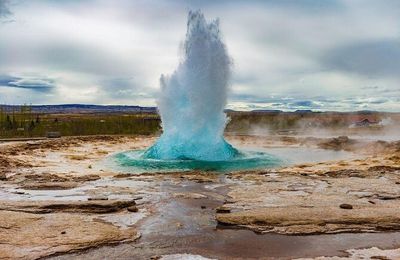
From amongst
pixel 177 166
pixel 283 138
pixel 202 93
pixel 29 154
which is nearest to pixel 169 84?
pixel 202 93

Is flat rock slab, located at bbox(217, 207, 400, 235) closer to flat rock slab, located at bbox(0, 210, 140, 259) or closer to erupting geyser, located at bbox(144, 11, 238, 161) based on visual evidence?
flat rock slab, located at bbox(0, 210, 140, 259)

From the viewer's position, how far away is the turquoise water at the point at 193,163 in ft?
56.3

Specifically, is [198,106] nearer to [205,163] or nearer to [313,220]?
[205,163]

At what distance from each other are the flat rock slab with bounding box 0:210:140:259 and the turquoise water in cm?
807

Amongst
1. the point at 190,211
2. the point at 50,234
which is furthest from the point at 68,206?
the point at 190,211

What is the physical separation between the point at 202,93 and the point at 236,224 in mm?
13819

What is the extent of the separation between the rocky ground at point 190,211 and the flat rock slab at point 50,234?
1 centimetres

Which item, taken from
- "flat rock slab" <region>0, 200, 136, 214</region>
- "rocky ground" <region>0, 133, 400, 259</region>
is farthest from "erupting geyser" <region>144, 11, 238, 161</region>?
"flat rock slab" <region>0, 200, 136, 214</region>

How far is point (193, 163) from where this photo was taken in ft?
62.1

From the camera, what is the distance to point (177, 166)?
58.9 feet

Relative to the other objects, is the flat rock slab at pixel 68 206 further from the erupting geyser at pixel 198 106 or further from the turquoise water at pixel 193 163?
the erupting geyser at pixel 198 106

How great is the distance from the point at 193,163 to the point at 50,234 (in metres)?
11.8

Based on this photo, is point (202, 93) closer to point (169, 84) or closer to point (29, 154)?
point (169, 84)

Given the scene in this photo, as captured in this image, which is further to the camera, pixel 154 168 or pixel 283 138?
pixel 283 138
